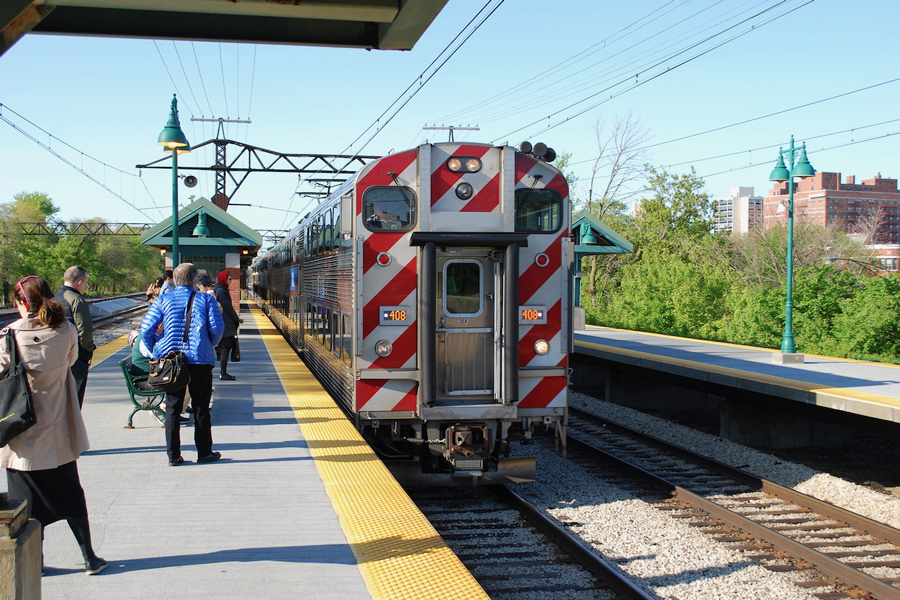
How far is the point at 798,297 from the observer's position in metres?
20.3

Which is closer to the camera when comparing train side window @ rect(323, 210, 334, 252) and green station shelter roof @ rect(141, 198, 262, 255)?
train side window @ rect(323, 210, 334, 252)

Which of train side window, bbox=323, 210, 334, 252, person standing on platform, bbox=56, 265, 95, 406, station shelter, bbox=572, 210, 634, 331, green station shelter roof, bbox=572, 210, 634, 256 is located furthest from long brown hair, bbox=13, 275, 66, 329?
green station shelter roof, bbox=572, 210, 634, 256

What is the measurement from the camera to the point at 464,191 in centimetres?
761

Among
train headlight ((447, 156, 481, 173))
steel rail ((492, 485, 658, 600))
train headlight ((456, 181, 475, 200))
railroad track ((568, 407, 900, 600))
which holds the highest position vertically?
train headlight ((447, 156, 481, 173))

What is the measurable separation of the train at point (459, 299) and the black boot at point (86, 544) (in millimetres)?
3536

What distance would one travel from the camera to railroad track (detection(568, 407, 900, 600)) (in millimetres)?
6477

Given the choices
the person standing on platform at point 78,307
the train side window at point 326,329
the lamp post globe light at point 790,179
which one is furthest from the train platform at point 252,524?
the lamp post globe light at point 790,179

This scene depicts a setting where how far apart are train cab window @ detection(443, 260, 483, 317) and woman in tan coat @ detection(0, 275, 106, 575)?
13.6ft

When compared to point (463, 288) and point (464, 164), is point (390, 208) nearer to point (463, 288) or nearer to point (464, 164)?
point (464, 164)

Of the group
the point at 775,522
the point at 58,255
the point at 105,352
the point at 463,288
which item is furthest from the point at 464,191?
the point at 58,255

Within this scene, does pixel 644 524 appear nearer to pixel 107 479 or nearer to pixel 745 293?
pixel 107 479

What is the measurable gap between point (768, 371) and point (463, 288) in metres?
7.16

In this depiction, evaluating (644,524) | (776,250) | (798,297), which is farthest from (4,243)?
(644,524)

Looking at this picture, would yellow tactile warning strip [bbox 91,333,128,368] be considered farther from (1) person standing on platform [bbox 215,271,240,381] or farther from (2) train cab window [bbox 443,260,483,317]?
(2) train cab window [bbox 443,260,483,317]
